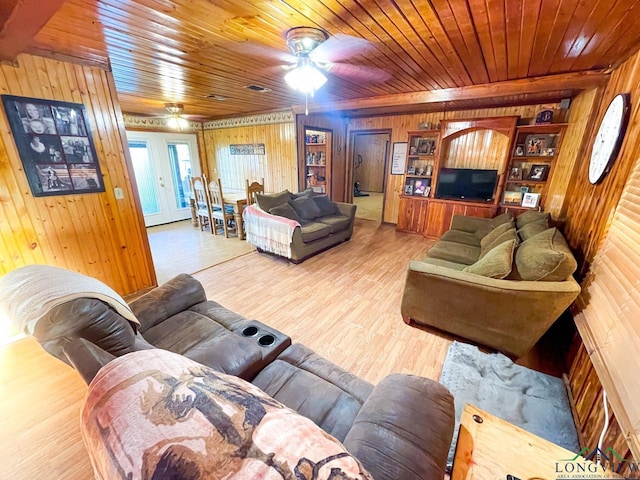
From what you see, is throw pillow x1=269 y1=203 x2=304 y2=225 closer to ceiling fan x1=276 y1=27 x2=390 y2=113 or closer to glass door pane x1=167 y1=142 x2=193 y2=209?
ceiling fan x1=276 y1=27 x2=390 y2=113

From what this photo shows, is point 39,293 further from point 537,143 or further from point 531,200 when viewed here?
point 537,143

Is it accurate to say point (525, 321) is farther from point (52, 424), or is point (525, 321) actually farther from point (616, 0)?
point (52, 424)

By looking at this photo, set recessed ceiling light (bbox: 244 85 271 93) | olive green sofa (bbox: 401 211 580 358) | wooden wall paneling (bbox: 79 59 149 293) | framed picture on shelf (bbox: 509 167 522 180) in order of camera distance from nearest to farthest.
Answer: olive green sofa (bbox: 401 211 580 358)
wooden wall paneling (bbox: 79 59 149 293)
recessed ceiling light (bbox: 244 85 271 93)
framed picture on shelf (bbox: 509 167 522 180)

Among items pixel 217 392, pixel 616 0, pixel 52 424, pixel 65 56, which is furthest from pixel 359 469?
pixel 65 56

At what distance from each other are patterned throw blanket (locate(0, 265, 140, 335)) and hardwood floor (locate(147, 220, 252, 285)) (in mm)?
2241

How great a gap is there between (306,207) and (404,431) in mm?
3581

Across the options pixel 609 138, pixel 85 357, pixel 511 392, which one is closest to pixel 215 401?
pixel 85 357

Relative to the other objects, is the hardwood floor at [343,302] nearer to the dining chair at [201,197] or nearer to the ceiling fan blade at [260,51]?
the dining chair at [201,197]

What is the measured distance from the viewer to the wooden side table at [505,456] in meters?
0.91

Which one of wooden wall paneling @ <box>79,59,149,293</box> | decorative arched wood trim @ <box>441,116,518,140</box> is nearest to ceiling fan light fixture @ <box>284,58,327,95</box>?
wooden wall paneling @ <box>79,59,149,293</box>

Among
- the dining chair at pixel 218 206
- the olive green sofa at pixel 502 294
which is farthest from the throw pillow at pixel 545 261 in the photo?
the dining chair at pixel 218 206

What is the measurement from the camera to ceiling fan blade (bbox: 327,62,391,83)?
2.38m

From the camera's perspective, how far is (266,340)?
5.07 ft

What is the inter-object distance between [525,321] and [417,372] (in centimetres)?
84
